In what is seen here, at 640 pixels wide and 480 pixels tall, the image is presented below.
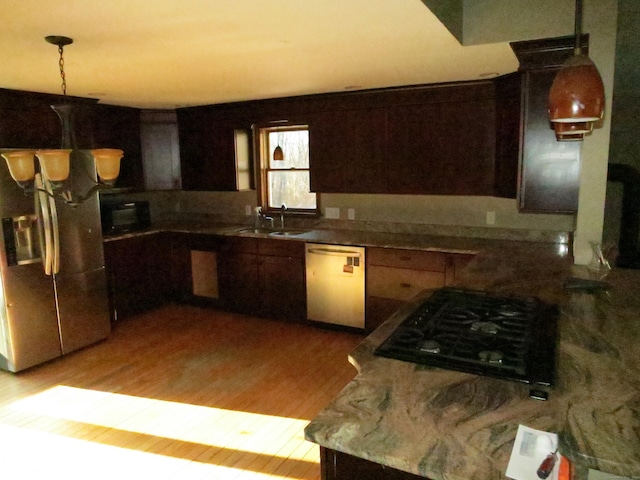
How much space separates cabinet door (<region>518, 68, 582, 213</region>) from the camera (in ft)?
9.45

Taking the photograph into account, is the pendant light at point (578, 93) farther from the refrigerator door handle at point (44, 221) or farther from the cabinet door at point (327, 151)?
the refrigerator door handle at point (44, 221)

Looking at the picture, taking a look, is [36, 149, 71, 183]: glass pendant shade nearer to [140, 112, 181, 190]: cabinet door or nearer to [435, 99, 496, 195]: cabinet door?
[435, 99, 496, 195]: cabinet door

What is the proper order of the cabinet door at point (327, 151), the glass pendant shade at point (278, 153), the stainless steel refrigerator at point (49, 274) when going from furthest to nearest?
the glass pendant shade at point (278, 153), the cabinet door at point (327, 151), the stainless steel refrigerator at point (49, 274)

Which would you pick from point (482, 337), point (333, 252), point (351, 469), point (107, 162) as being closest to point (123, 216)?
point (333, 252)

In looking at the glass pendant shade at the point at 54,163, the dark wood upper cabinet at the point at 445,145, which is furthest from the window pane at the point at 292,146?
the glass pendant shade at the point at 54,163

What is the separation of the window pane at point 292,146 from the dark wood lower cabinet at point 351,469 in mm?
3882

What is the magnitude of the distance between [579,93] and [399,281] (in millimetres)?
2541

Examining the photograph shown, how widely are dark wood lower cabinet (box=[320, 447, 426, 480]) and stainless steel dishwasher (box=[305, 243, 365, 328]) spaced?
289 centimetres

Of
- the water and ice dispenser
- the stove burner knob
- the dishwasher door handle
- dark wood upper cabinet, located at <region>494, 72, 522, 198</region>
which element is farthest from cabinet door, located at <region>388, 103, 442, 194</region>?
the water and ice dispenser

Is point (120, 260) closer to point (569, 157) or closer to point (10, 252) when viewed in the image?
point (10, 252)

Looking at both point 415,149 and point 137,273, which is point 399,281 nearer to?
point 415,149

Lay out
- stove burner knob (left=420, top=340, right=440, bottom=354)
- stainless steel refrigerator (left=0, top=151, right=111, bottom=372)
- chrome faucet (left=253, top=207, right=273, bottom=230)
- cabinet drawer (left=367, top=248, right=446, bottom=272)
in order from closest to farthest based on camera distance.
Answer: stove burner knob (left=420, top=340, right=440, bottom=354), stainless steel refrigerator (left=0, top=151, right=111, bottom=372), cabinet drawer (left=367, top=248, right=446, bottom=272), chrome faucet (left=253, top=207, right=273, bottom=230)

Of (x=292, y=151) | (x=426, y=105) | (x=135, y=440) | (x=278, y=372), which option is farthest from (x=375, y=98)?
(x=135, y=440)

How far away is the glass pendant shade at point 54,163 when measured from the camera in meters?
2.18
